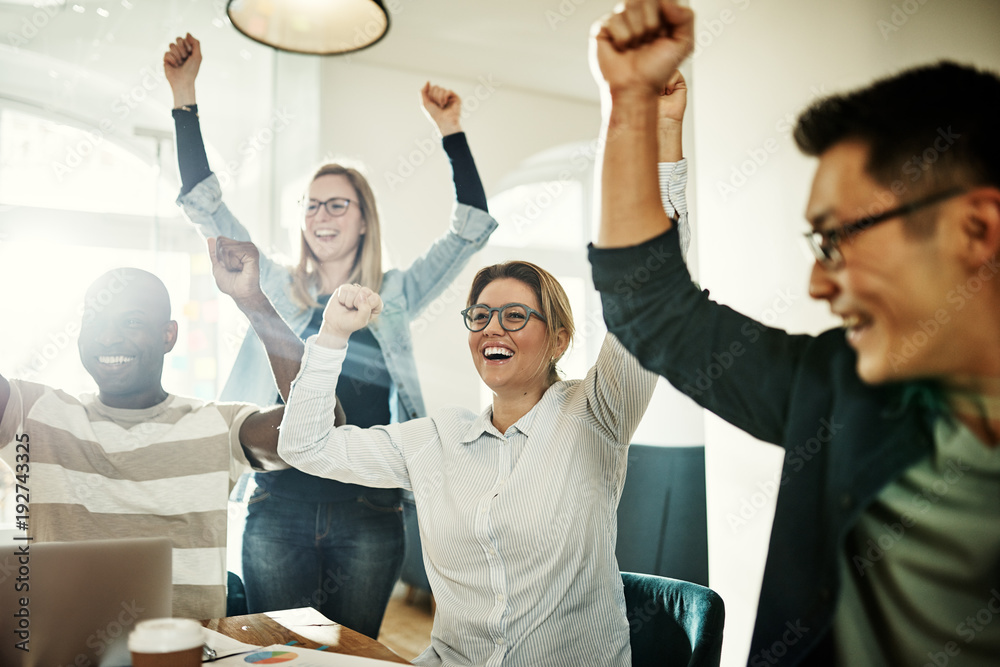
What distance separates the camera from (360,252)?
235 cm

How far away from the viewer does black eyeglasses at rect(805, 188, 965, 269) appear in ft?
2.68

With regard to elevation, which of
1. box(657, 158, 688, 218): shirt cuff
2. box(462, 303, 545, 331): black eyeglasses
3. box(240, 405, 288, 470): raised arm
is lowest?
box(240, 405, 288, 470): raised arm

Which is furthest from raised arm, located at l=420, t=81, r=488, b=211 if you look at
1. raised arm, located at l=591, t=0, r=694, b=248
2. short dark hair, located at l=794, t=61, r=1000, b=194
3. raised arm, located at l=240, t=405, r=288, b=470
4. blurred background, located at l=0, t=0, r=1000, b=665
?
short dark hair, located at l=794, t=61, r=1000, b=194

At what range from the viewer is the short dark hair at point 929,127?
0.81 metres

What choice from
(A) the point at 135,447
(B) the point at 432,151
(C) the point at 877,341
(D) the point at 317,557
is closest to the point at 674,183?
(C) the point at 877,341

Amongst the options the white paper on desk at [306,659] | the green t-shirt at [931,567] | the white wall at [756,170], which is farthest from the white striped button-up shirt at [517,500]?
the white wall at [756,170]

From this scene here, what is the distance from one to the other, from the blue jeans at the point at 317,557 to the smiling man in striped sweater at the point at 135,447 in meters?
0.12

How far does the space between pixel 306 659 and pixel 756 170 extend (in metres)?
1.97

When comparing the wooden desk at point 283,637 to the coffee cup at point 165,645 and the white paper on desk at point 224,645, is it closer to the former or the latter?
the white paper on desk at point 224,645

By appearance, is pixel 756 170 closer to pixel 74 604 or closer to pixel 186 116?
pixel 186 116

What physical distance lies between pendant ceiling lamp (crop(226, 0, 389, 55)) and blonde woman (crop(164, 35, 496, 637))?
308 mm

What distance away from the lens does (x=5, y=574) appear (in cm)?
102

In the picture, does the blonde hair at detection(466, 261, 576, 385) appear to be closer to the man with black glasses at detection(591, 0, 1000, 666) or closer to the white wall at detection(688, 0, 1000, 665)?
the man with black glasses at detection(591, 0, 1000, 666)

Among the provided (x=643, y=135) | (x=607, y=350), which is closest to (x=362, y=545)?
(x=607, y=350)
